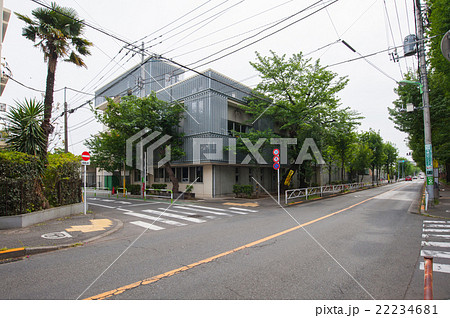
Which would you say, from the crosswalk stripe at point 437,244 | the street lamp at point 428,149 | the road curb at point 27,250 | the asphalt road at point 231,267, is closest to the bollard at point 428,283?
the asphalt road at point 231,267

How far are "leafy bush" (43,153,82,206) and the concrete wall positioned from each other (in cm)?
46

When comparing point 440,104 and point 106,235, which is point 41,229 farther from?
point 440,104

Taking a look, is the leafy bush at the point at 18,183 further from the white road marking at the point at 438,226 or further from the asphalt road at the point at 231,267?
the white road marking at the point at 438,226

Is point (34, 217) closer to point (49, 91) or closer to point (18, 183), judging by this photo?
point (18, 183)

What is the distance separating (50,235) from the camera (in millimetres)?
7387

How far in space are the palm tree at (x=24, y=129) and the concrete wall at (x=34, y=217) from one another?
2435 mm

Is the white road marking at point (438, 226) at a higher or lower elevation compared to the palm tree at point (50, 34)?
lower

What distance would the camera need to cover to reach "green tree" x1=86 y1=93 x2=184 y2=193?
67.7 feet

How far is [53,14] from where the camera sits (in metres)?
10.9

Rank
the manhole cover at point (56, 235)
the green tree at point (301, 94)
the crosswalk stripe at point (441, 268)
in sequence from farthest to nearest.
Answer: the green tree at point (301, 94) → the manhole cover at point (56, 235) → the crosswalk stripe at point (441, 268)

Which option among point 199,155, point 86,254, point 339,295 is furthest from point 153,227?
point 199,155

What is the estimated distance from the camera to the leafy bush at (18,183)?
8.16 meters

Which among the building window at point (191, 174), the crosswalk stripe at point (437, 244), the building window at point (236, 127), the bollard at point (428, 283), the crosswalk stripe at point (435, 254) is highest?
the building window at point (236, 127)
